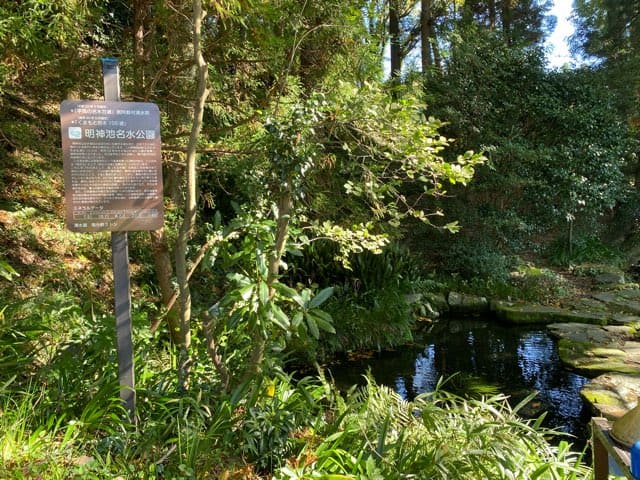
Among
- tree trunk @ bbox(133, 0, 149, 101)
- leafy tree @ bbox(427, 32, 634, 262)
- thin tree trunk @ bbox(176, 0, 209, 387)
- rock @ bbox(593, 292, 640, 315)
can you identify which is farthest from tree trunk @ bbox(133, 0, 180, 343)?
rock @ bbox(593, 292, 640, 315)

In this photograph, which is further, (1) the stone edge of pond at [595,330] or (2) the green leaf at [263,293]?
(1) the stone edge of pond at [595,330]

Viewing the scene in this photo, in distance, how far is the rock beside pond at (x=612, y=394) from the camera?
3.40 meters

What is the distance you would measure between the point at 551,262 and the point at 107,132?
843 centimetres

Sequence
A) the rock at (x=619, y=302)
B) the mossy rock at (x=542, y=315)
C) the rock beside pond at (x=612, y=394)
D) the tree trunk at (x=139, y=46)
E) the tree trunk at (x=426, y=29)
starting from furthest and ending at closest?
the tree trunk at (x=426, y=29)
the rock at (x=619, y=302)
the mossy rock at (x=542, y=315)
the rock beside pond at (x=612, y=394)
the tree trunk at (x=139, y=46)

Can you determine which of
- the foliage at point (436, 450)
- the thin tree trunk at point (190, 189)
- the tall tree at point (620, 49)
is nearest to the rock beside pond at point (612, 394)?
the foliage at point (436, 450)

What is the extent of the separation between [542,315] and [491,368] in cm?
208

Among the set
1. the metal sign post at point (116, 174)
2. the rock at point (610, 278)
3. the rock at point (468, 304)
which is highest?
the metal sign post at point (116, 174)

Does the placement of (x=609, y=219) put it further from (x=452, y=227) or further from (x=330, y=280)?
(x=452, y=227)

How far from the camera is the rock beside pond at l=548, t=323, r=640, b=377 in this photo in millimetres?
4312

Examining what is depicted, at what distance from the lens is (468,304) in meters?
6.75

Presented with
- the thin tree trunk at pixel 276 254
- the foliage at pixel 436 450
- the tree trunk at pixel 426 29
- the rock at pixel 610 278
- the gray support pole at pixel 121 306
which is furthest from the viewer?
the tree trunk at pixel 426 29

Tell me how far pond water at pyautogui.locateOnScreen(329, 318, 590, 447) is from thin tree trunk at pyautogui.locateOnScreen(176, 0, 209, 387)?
2.24m

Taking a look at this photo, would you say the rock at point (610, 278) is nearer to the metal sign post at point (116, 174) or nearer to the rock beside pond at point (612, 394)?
the rock beside pond at point (612, 394)

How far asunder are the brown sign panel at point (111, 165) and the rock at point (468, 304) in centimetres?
544
